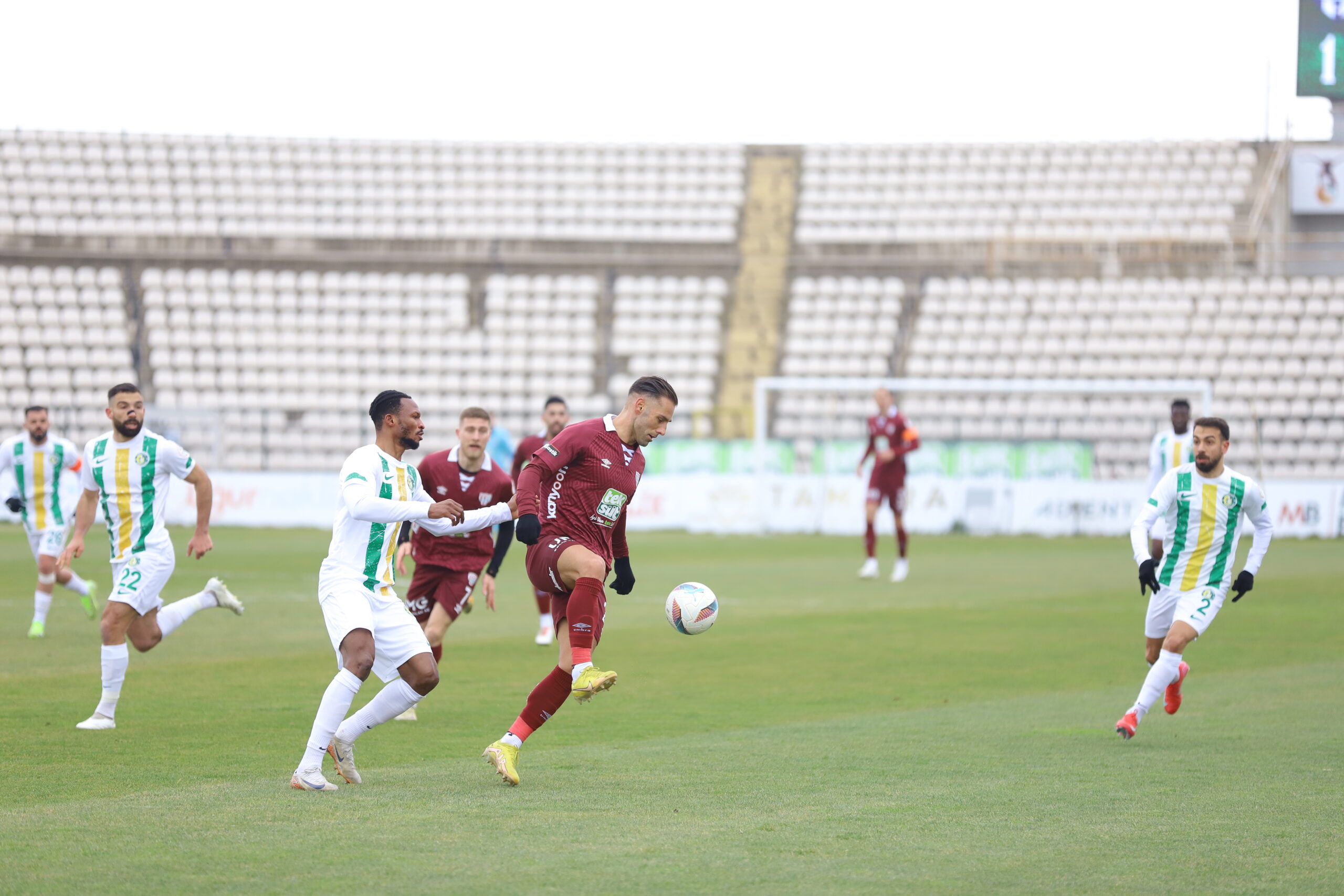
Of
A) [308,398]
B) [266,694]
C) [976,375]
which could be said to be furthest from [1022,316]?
[266,694]

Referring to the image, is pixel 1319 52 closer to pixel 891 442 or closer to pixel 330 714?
pixel 891 442

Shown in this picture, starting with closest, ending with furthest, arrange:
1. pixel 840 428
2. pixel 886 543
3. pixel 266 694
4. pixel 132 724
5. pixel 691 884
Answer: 1. pixel 691 884
2. pixel 132 724
3. pixel 266 694
4. pixel 886 543
5. pixel 840 428

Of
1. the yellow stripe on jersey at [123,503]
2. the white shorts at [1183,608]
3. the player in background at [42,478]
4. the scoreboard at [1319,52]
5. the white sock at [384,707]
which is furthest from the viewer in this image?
the scoreboard at [1319,52]

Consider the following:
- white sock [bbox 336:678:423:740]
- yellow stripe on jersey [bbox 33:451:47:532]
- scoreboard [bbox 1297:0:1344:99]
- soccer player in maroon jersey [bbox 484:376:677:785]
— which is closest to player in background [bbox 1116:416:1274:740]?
soccer player in maroon jersey [bbox 484:376:677:785]

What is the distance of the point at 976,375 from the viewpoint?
3553 cm

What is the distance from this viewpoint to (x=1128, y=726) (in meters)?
8.69

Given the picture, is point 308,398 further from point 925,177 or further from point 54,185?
point 925,177

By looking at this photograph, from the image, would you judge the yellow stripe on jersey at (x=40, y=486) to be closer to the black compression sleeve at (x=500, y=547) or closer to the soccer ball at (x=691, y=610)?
the black compression sleeve at (x=500, y=547)

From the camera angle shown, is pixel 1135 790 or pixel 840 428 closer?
pixel 1135 790

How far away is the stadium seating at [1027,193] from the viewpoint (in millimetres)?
39094

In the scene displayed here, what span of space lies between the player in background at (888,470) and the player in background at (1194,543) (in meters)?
10.2

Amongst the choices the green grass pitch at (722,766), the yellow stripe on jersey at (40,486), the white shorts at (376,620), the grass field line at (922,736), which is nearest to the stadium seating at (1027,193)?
the green grass pitch at (722,766)

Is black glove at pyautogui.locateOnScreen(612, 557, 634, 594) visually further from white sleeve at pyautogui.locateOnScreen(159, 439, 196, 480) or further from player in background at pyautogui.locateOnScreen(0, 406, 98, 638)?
player in background at pyautogui.locateOnScreen(0, 406, 98, 638)

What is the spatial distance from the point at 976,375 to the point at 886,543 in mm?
10254
